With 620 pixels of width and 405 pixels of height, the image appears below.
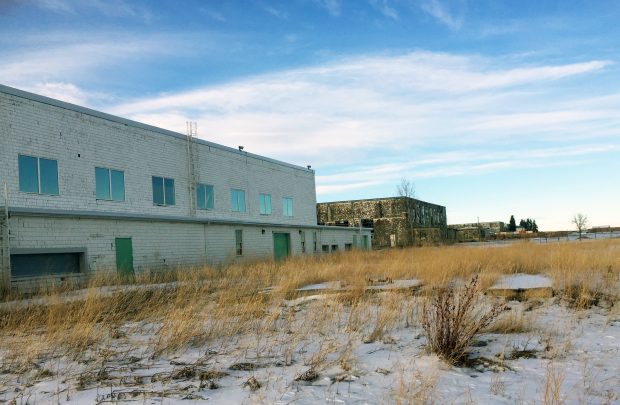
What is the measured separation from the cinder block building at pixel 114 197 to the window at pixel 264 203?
0.11 meters

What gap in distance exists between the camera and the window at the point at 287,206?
34.4 m

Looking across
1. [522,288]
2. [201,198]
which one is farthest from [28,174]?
[522,288]

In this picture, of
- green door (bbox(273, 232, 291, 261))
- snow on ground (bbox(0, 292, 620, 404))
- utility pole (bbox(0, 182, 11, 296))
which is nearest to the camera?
snow on ground (bbox(0, 292, 620, 404))

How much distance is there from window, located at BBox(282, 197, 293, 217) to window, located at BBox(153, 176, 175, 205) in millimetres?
10367

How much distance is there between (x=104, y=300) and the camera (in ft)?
35.3

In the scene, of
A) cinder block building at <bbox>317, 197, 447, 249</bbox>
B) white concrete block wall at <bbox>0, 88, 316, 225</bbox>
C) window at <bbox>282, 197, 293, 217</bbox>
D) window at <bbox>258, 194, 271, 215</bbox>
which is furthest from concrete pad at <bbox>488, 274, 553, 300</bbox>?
cinder block building at <bbox>317, 197, 447, 249</bbox>

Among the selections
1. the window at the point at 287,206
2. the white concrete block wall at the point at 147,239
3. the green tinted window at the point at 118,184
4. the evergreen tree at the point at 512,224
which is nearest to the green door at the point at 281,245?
the white concrete block wall at the point at 147,239

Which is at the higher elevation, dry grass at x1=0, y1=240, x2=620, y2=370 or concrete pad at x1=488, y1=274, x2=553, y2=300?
dry grass at x1=0, y1=240, x2=620, y2=370

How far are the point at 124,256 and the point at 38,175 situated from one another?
14.0 ft

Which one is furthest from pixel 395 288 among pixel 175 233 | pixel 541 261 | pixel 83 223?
pixel 175 233

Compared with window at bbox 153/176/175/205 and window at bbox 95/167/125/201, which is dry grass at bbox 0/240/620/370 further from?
window at bbox 153/176/175/205

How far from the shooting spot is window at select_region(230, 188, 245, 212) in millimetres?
29391

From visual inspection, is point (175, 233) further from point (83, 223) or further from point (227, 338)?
point (227, 338)

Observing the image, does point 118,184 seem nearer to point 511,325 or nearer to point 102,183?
point 102,183
